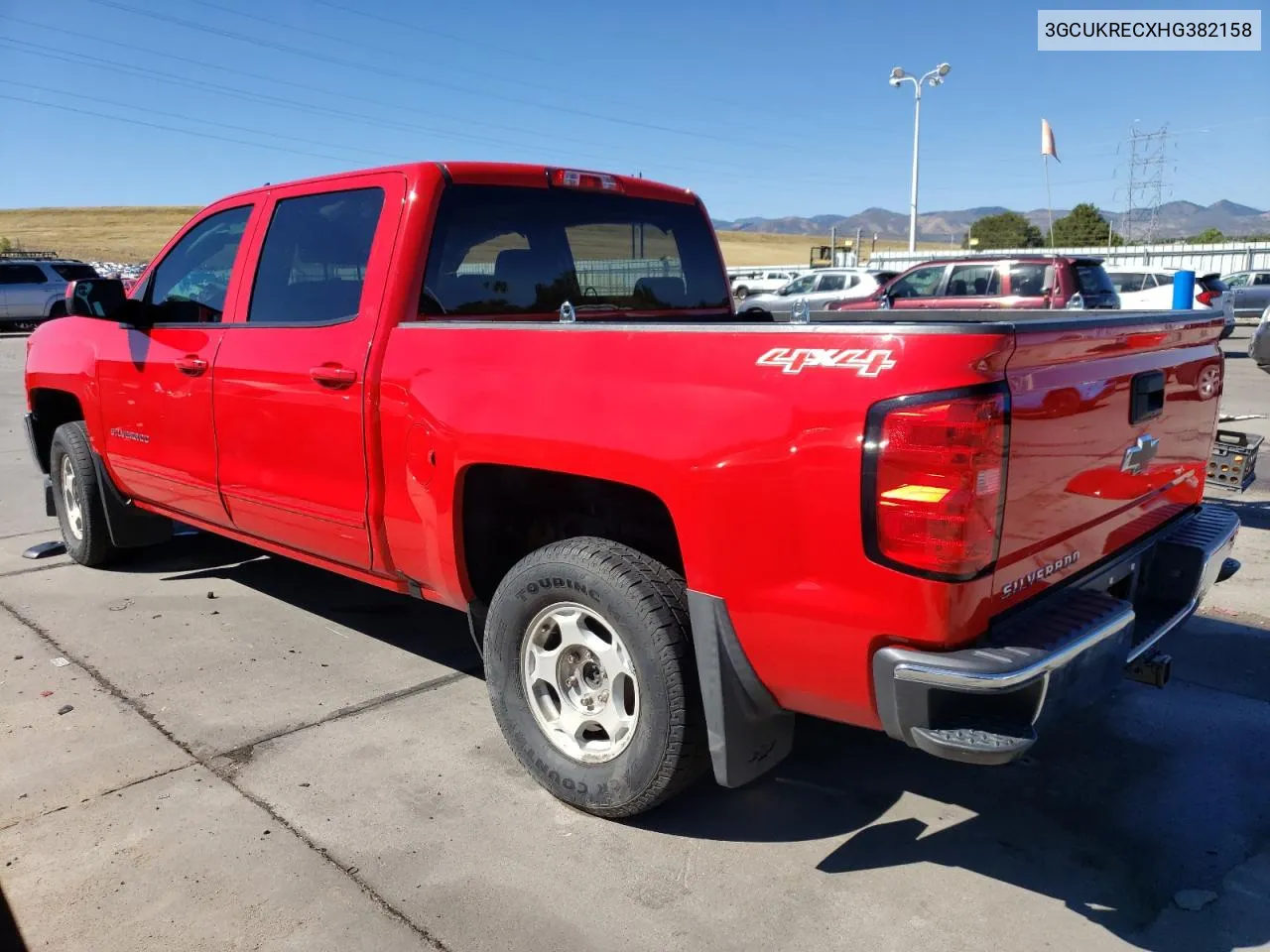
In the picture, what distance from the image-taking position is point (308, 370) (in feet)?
12.0

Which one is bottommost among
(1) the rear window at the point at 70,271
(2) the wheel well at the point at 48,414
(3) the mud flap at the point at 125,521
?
(3) the mud flap at the point at 125,521

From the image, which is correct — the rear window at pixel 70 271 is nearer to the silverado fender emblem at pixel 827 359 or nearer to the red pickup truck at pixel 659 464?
the red pickup truck at pixel 659 464

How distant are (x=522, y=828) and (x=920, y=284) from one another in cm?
1424

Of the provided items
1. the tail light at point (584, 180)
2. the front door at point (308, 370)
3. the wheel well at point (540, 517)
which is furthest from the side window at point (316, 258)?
the wheel well at point (540, 517)

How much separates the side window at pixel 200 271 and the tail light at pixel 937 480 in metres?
3.21

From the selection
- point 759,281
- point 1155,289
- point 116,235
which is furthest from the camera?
point 116,235

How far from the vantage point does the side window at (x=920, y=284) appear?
15266 millimetres

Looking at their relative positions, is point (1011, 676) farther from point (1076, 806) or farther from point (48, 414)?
point (48, 414)

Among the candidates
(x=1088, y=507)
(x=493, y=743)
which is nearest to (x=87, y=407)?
(x=493, y=743)

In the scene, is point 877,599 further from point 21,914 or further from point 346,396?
point 21,914

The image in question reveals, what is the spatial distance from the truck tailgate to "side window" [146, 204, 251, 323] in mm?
3411

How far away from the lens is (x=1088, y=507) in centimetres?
270

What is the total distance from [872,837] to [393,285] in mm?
2407

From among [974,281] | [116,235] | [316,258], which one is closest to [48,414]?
[316,258]
